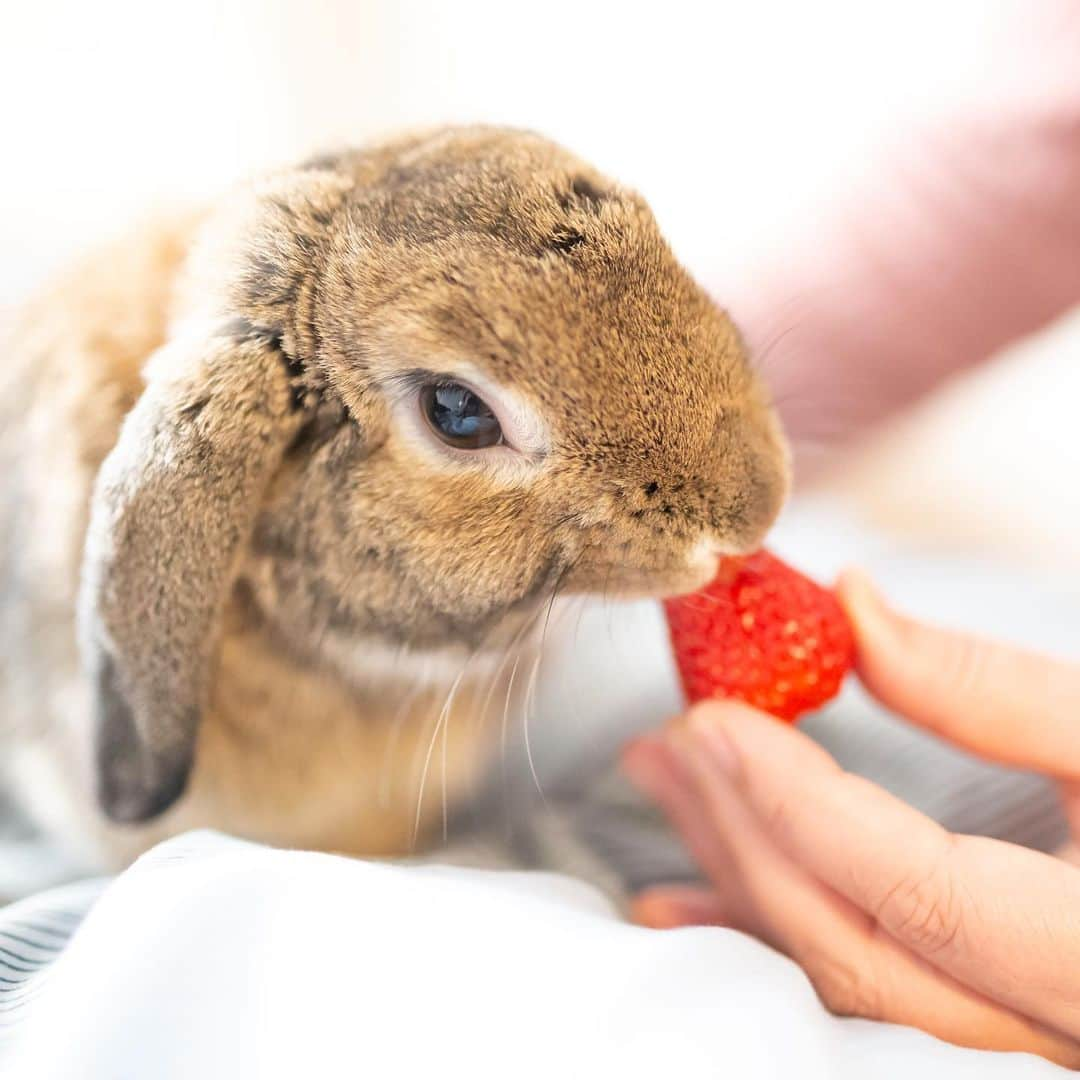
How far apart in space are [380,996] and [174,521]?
0.41 metres

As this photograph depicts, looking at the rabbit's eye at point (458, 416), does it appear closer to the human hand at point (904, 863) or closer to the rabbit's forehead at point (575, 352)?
the rabbit's forehead at point (575, 352)

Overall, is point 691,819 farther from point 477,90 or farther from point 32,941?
point 477,90

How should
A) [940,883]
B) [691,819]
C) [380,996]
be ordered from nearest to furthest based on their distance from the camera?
[380,996]
[940,883]
[691,819]

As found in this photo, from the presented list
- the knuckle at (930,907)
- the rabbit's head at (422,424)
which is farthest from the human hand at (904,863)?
the rabbit's head at (422,424)

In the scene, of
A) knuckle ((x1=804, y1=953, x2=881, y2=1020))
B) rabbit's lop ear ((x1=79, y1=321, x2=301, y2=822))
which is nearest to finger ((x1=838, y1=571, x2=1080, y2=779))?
knuckle ((x1=804, y1=953, x2=881, y2=1020))

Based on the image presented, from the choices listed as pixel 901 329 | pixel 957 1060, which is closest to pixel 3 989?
pixel 957 1060

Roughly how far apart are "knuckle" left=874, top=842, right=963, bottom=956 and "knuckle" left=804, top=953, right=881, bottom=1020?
75 millimetres

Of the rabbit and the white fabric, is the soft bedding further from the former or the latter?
the rabbit

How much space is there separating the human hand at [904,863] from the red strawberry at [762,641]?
3 centimetres

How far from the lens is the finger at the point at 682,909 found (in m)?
0.94

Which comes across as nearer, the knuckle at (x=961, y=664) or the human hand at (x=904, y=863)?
the human hand at (x=904, y=863)

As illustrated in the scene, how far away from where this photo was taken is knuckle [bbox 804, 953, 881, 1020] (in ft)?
2.79

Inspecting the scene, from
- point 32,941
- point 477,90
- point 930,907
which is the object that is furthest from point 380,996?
point 477,90

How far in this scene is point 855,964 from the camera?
85 centimetres
